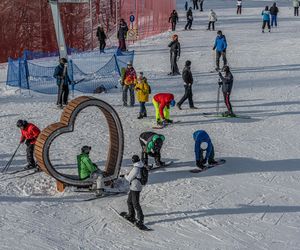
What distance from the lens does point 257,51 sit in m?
29.5

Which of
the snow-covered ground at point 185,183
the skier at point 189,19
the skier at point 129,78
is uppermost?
the skier at point 189,19

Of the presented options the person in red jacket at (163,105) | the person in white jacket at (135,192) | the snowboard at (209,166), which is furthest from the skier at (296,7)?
the person in white jacket at (135,192)

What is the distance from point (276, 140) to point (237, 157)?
76.1 inches

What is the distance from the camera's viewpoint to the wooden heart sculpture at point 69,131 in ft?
41.3

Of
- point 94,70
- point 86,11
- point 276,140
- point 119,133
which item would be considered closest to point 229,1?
point 86,11

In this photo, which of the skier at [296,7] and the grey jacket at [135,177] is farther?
the skier at [296,7]

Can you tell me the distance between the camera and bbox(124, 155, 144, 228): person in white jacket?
11.1 metres

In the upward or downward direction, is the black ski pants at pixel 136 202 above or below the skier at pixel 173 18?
below

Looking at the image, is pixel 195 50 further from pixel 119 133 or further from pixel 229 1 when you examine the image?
pixel 229 1

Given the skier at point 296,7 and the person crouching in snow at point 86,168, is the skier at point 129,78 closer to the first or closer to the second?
the person crouching in snow at point 86,168

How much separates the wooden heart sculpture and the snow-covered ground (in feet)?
1.37

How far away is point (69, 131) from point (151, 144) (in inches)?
75.1

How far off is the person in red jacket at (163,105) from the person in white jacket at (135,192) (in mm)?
5810

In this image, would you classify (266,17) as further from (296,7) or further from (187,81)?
(187,81)
